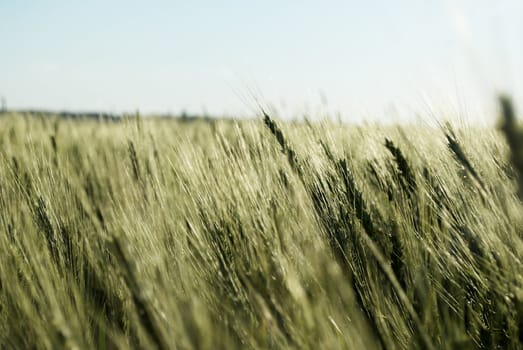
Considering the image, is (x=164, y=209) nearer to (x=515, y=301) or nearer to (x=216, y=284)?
(x=216, y=284)

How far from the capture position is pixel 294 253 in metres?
1.21

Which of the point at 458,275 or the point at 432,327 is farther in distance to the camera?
the point at 458,275

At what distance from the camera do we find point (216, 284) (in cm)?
123

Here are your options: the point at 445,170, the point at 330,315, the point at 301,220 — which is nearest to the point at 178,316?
the point at 330,315

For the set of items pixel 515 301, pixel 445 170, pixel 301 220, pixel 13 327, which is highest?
pixel 445 170

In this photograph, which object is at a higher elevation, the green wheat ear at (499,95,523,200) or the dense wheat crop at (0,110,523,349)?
the green wheat ear at (499,95,523,200)

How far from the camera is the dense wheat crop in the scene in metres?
0.99

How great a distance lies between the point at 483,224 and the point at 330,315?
1.45ft

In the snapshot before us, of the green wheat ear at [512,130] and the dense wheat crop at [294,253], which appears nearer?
the green wheat ear at [512,130]

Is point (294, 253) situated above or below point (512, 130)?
below

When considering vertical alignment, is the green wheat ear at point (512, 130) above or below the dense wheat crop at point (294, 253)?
above

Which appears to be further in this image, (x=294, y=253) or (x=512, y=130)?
(x=294, y=253)

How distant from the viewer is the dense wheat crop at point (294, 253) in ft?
3.25

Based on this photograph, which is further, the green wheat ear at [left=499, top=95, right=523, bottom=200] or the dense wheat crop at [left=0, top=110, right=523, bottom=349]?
the dense wheat crop at [left=0, top=110, right=523, bottom=349]
